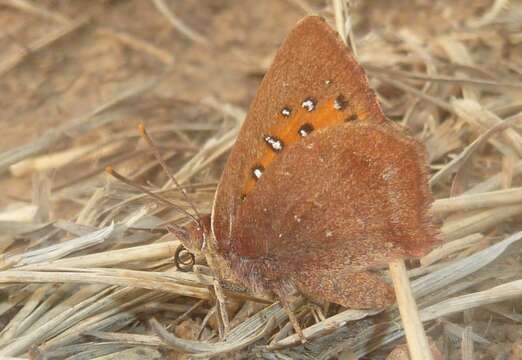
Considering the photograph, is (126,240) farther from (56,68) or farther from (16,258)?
(56,68)

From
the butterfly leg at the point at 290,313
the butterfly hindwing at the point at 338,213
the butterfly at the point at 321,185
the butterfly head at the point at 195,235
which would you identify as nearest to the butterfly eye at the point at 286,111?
the butterfly at the point at 321,185

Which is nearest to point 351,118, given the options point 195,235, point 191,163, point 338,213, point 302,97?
point 302,97

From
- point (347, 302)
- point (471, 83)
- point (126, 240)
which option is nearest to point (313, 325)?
point (347, 302)

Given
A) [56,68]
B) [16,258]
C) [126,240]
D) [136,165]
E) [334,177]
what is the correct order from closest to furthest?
[334,177] < [16,258] < [126,240] < [136,165] < [56,68]

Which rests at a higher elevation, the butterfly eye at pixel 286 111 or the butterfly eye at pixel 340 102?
the butterfly eye at pixel 286 111

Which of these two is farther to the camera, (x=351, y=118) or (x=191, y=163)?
(x=191, y=163)

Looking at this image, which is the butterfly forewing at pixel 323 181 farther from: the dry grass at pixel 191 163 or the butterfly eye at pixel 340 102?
the dry grass at pixel 191 163

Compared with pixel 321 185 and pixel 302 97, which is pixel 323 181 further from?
pixel 302 97

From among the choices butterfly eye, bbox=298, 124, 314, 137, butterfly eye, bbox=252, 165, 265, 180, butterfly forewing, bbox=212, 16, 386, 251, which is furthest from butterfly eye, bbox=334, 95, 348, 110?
butterfly eye, bbox=252, 165, 265, 180
